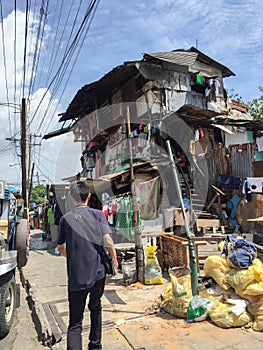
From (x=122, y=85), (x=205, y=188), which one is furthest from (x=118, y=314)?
(x=122, y=85)

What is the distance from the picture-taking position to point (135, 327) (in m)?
4.41

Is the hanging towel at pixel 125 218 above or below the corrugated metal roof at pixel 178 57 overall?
below

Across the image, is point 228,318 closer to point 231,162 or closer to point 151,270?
point 151,270

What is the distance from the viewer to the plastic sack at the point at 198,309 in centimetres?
436

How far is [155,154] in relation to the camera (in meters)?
13.1

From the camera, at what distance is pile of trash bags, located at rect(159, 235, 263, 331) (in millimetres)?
4113

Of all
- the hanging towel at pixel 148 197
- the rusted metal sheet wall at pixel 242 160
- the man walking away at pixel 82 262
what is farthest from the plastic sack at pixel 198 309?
the rusted metal sheet wall at pixel 242 160

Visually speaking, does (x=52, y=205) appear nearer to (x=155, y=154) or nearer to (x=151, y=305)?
(x=155, y=154)

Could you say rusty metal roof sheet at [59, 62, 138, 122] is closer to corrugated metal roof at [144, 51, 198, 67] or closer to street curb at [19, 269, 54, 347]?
corrugated metal roof at [144, 51, 198, 67]

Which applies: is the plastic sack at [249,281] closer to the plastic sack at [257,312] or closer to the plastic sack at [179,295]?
the plastic sack at [257,312]

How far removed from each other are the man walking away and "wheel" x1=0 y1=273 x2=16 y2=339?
1572 mm

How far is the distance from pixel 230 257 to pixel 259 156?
8.59m

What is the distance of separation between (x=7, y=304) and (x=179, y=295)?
278cm

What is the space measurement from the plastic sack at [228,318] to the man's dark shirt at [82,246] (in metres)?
1.81
